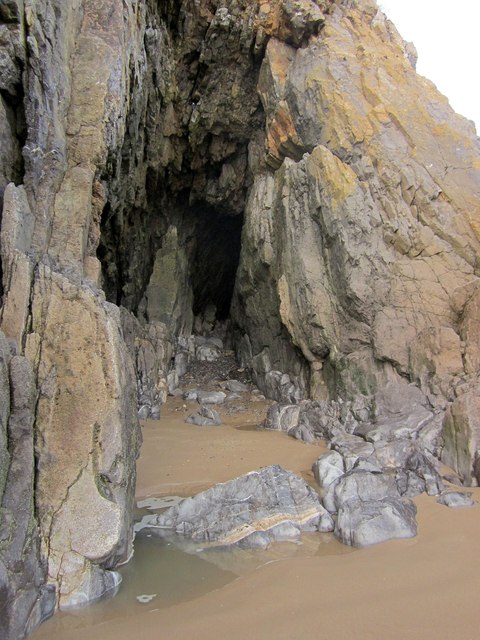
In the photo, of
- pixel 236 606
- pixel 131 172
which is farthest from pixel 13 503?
pixel 131 172

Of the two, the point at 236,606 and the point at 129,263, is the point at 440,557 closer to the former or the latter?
the point at 236,606

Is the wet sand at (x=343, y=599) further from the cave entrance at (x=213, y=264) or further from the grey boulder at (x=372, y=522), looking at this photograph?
the cave entrance at (x=213, y=264)

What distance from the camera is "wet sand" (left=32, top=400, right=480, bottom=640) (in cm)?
335

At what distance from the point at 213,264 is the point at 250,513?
15346 mm

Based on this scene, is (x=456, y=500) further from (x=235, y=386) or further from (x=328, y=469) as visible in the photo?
(x=235, y=386)

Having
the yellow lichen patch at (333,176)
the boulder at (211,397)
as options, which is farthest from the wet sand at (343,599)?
the boulder at (211,397)

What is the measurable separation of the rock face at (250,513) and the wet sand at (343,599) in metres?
0.34

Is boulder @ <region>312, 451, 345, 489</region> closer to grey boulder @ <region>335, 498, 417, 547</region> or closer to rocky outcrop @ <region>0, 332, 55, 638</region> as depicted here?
grey boulder @ <region>335, 498, 417, 547</region>

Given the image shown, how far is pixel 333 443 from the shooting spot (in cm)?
823

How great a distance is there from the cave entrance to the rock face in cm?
1315

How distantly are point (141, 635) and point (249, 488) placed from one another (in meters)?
2.34

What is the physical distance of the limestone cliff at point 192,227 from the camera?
14.1 feet

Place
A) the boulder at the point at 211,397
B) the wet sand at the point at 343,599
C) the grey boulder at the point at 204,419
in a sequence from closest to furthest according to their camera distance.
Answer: the wet sand at the point at 343,599 < the grey boulder at the point at 204,419 < the boulder at the point at 211,397

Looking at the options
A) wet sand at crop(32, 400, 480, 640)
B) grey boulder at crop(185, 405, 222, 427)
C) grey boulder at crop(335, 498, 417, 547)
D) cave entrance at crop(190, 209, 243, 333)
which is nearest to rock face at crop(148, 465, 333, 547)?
grey boulder at crop(335, 498, 417, 547)
